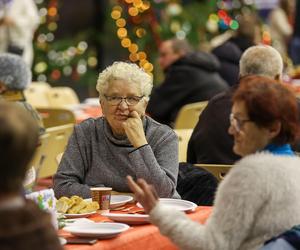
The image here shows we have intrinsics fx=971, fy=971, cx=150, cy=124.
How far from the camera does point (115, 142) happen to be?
468 cm

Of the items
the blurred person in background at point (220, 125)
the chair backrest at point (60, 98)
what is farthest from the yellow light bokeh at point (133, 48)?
the blurred person in background at point (220, 125)

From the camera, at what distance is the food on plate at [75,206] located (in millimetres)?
4047

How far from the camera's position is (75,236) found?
11.9 feet

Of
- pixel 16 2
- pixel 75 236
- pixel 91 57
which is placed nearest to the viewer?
pixel 75 236

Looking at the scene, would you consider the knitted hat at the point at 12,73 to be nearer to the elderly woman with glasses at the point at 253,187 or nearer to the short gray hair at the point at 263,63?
the short gray hair at the point at 263,63

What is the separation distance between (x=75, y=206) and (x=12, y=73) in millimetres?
2490

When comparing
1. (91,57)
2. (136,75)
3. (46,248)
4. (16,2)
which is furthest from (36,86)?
(46,248)

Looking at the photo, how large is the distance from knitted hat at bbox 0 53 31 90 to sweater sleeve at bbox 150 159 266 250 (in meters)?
3.29

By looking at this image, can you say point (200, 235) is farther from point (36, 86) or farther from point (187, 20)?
point (187, 20)

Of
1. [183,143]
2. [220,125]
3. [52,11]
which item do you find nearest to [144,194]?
[220,125]

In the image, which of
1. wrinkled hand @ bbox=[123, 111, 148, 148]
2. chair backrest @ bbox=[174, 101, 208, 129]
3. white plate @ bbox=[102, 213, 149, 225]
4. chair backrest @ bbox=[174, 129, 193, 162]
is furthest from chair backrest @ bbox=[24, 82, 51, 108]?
white plate @ bbox=[102, 213, 149, 225]

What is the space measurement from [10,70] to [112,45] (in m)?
8.49

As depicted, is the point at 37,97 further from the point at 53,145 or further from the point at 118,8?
the point at 118,8

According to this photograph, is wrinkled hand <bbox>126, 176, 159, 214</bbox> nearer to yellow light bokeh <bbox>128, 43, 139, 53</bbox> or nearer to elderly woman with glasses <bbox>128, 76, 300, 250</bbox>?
elderly woman with glasses <bbox>128, 76, 300, 250</bbox>
